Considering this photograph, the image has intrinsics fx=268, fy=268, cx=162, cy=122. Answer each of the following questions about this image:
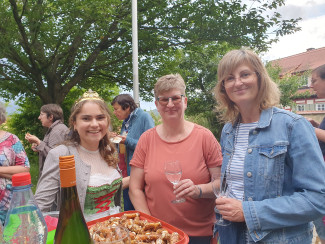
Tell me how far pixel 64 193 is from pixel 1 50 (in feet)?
21.5

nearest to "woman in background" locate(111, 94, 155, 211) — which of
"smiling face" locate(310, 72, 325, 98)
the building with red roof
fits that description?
"smiling face" locate(310, 72, 325, 98)

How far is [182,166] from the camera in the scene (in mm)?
2070

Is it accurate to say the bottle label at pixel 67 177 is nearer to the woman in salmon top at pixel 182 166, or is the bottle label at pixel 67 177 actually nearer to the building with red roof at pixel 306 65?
the woman in salmon top at pixel 182 166

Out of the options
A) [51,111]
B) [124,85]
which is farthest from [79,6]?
[124,85]

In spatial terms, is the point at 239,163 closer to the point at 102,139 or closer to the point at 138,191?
the point at 138,191

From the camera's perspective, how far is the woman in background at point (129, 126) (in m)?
3.92

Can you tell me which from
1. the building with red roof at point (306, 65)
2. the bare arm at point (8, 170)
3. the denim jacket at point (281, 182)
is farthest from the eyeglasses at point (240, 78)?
the building with red roof at point (306, 65)

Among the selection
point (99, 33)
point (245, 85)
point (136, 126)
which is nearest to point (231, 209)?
point (245, 85)

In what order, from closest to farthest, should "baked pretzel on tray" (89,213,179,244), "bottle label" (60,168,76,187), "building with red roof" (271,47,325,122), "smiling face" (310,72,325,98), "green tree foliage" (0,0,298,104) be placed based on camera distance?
"bottle label" (60,168,76,187)
"baked pretzel on tray" (89,213,179,244)
"smiling face" (310,72,325,98)
"green tree foliage" (0,0,298,104)
"building with red roof" (271,47,325,122)

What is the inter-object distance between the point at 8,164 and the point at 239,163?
2523mm

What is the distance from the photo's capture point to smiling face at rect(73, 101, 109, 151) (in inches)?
78.2

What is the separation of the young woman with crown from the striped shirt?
854 millimetres

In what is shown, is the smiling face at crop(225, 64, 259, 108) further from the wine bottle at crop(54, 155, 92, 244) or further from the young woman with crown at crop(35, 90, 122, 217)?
the wine bottle at crop(54, 155, 92, 244)

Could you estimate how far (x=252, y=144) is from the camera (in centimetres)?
167
